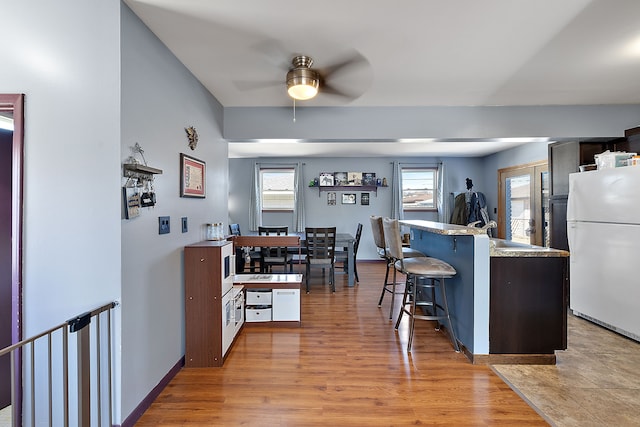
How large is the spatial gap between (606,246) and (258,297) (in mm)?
3494

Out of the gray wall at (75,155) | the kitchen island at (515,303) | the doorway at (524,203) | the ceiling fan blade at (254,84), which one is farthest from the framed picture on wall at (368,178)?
the gray wall at (75,155)

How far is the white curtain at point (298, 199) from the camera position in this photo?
644 cm

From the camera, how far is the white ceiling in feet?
5.35

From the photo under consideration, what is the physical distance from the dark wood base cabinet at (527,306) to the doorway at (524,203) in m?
2.57

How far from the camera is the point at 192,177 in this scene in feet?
7.88

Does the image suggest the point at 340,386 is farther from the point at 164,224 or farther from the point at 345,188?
the point at 345,188

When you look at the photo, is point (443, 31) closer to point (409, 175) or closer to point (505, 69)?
point (505, 69)

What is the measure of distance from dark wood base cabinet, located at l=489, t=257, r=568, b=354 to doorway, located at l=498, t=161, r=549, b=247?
257cm

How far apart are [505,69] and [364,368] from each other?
260 centimetres

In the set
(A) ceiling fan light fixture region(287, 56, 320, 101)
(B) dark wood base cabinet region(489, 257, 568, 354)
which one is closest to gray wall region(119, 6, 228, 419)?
(A) ceiling fan light fixture region(287, 56, 320, 101)

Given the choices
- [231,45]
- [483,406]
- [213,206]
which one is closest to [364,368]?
[483,406]

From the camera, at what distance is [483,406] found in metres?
1.83

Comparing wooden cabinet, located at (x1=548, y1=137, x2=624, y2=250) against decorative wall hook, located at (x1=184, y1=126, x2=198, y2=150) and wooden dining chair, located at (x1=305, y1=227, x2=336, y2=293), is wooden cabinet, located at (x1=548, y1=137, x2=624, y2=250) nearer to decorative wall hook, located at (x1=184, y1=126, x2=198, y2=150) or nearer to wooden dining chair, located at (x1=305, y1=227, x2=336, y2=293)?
wooden dining chair, located at (x1=305, y1=227, x2=336, y2=293)

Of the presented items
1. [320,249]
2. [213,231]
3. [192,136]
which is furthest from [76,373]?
[320,249]
